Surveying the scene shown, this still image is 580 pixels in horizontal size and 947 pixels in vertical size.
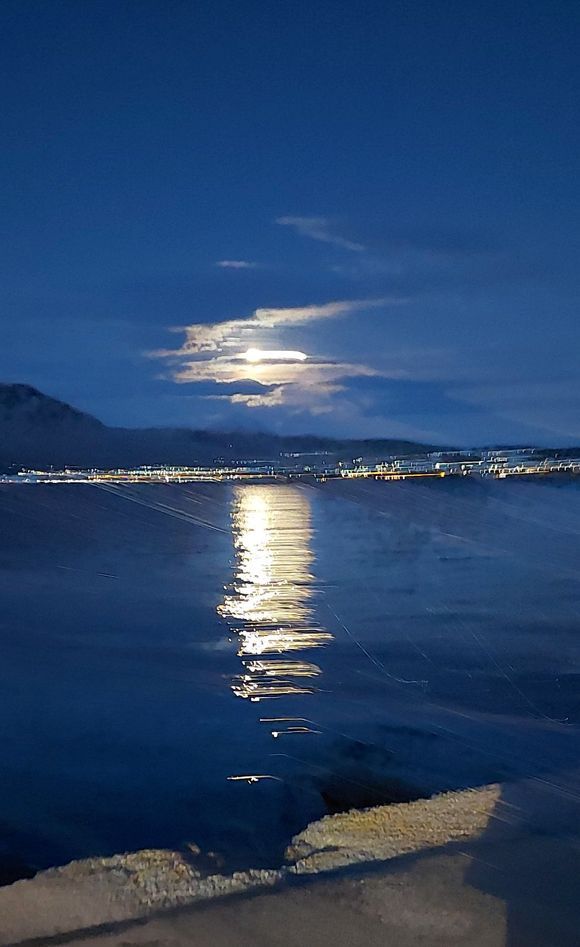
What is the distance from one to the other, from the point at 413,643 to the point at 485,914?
19.9 feet

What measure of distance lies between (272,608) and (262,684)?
3832mm

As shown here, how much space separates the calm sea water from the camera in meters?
6.55

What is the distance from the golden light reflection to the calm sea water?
0.04m

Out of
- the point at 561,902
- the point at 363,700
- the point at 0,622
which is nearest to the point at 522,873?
the point at 561,902

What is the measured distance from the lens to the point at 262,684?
9.20m

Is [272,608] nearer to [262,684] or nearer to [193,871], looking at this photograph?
[262,684]

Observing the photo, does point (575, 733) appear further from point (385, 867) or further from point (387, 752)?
point (385, 867)

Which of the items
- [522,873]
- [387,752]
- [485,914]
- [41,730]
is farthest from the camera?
[41,730]

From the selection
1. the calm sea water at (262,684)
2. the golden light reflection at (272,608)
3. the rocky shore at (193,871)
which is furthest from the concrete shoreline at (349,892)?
the golden light reflection at (272,608)

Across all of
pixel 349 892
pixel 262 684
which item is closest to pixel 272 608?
pixel 262 684

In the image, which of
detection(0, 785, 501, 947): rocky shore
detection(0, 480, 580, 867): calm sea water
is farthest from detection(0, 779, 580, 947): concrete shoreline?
detection(0, 480, 580, 867): calm sea water

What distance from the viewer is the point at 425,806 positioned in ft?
20.8

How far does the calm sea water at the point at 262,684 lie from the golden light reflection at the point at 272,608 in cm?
4

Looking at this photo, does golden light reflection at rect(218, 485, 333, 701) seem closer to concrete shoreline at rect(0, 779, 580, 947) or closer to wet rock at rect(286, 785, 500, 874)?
wet rock at rect(286, 785, 500, 874)
